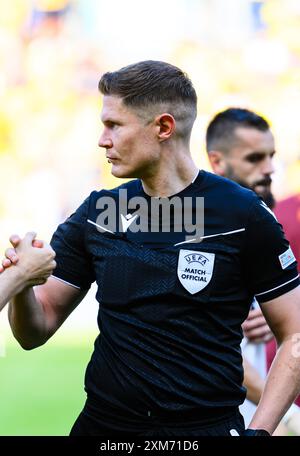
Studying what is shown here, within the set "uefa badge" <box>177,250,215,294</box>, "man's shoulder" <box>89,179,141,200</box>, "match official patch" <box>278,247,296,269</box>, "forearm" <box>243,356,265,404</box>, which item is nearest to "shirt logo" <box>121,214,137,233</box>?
"man's shoulder" <box>89,179,141,200</box>

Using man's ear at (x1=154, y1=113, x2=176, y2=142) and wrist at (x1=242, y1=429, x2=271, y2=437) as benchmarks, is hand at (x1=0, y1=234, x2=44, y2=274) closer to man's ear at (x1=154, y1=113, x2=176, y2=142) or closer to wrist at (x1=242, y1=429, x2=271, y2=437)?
man's ear at (x1=154, y1=113, x2=176, y2=142)

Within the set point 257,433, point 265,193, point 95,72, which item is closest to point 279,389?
point 257,433

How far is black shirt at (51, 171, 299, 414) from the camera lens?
3670 millimetres

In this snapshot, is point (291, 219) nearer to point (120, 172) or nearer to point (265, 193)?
point (265, 193)

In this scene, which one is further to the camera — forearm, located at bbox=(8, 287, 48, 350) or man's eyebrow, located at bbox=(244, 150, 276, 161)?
man's eyebrow, located at bbox=(244, 150, 276, 161)

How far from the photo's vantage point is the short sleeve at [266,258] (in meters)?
3.71

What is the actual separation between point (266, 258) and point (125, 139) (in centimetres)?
70

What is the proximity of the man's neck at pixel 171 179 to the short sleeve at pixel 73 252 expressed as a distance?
0.29 metres

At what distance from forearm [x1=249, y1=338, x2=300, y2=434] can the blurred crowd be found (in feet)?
54.3

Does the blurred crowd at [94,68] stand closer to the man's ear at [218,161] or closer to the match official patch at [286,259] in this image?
the man's ear at [218,161]

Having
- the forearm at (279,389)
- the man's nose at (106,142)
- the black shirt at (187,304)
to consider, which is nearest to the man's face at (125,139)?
the man's nose at (106,142)

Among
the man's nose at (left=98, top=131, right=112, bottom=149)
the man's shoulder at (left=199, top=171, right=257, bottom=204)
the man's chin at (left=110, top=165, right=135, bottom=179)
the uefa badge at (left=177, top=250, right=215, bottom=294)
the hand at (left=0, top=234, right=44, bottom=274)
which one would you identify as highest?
the man's nose at (left=98, top=131, right=112, bottom=149)

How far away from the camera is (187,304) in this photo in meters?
3.69
